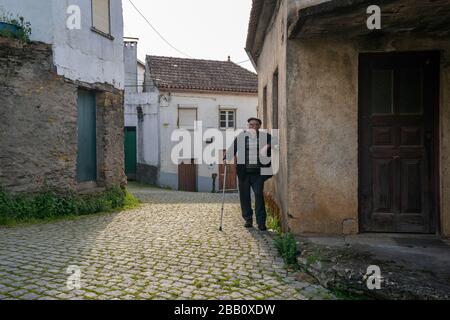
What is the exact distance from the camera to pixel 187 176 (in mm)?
23844

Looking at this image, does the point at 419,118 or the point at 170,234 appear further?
the point at 170,234

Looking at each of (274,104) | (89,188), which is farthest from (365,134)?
(89,188)

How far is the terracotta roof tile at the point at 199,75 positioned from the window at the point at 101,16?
11.8m

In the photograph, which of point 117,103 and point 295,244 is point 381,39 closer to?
point 295,244

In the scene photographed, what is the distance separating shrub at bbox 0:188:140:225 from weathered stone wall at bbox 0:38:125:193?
0.18m

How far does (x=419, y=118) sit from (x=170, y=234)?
405 cm

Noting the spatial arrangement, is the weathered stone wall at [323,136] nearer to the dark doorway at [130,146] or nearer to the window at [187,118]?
the window at [187,118]

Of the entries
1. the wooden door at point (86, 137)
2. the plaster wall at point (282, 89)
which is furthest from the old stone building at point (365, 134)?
the wooden door at point (86, 137)

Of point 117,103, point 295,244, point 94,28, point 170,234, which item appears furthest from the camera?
point 117,103

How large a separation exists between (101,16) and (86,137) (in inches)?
119

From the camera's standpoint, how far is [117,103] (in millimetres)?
10891

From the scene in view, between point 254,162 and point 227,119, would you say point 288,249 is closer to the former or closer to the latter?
point 254,162

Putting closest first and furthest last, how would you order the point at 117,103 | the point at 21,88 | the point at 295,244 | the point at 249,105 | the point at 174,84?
1. the point at 295,244
2. the point at 21,88
3. the point at 117,103
4. the point at 174,84
5. the point at 249,105
